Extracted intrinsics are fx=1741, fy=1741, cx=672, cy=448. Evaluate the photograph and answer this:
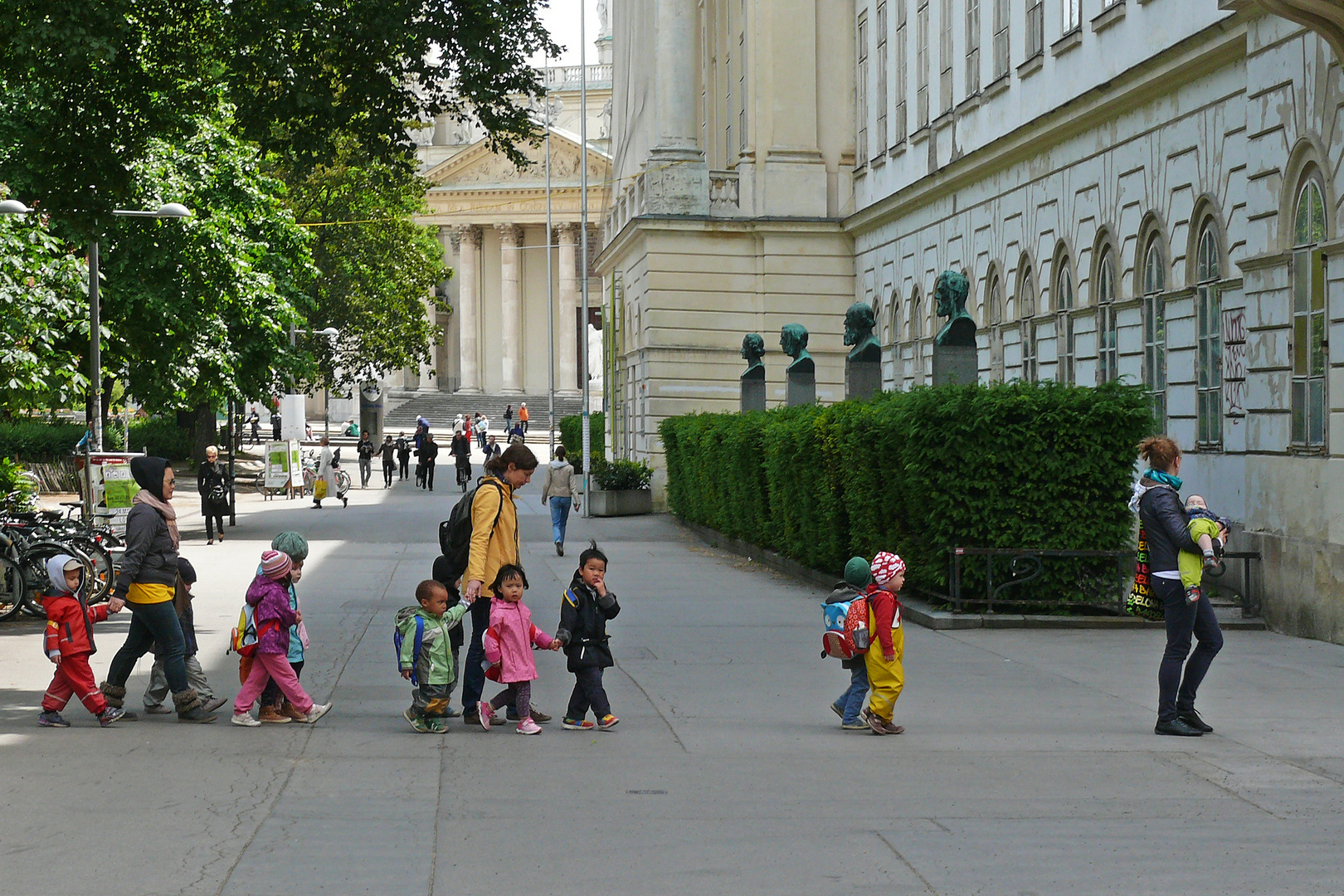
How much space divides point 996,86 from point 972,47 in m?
1.92

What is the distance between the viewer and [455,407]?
10106 centimetres

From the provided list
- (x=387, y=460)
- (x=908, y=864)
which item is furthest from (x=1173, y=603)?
(x=387, y=460)

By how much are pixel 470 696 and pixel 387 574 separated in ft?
39.8

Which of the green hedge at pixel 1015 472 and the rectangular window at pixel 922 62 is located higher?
the rectangular window at pixel 922 62

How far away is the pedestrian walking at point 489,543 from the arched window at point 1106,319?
45.5ft

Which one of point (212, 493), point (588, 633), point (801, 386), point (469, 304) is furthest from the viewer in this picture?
point (469, 304)

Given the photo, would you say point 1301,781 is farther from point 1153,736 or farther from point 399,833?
point 399,833

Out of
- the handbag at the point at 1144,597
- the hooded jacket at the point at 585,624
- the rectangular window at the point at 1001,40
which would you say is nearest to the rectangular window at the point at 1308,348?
the handbag at the point at 1144,597

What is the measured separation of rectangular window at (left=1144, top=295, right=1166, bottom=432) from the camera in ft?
68.0

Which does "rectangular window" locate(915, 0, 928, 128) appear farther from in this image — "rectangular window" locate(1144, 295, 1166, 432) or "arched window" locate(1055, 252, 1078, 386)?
"rectangular window" locate(1144, 295, 1166, 432)

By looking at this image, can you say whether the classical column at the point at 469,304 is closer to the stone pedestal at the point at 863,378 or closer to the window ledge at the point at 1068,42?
the window ledge at the point at 1068,42

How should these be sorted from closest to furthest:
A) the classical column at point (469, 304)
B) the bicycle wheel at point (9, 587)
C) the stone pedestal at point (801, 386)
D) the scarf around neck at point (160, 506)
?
the scarf around neck at point (160, 506)
the bicycle wheel at point (9, 587)
the stone pedestal at point (801, 386)
the classical column at point (469, 304)

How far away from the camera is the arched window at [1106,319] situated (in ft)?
74.5

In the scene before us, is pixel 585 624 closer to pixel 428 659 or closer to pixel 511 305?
pixel 428 659
